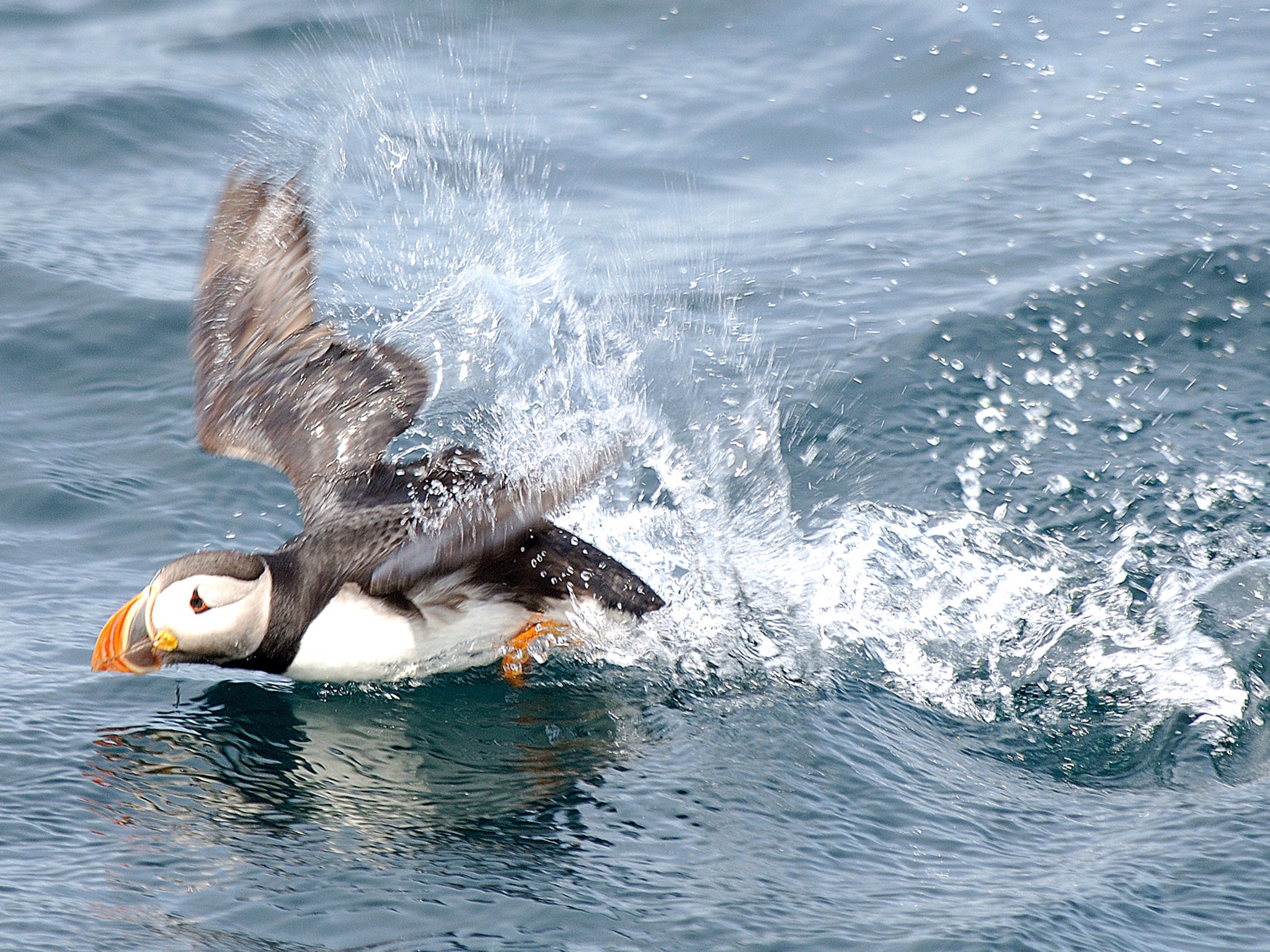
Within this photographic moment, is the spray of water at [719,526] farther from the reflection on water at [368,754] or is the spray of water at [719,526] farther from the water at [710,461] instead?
the reflection on water at [368,754]

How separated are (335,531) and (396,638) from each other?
38cm

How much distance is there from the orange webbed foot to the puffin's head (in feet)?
2.61

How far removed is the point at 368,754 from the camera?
4184 mm

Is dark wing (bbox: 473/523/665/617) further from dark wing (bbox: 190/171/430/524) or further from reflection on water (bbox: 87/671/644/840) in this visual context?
dark wing (bbox: 190/171/430/524)

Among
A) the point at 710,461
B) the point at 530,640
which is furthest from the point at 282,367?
the point at 710,461

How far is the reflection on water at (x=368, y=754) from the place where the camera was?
151 inches

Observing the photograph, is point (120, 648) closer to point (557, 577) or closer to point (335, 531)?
point (335, 531)

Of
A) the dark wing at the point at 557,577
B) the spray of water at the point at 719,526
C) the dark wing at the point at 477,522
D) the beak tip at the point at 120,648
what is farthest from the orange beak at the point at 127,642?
the spray of water at the point at 719,526

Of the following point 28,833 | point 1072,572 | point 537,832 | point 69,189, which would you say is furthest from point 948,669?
point 69,189

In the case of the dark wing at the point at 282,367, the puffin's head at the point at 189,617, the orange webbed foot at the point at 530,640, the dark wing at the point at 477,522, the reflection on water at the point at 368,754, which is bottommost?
the reflection on water at the point at 368,754

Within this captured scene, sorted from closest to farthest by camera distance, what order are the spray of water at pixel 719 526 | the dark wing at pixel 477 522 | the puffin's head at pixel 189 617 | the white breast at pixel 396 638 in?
the dark wing at pixel 477 522 < the puffin's head at pixel 189 617 < the white breast at pixel 396 638 < the spray of water at pixel 719 526

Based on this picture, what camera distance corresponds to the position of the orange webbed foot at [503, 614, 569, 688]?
4.61 meters

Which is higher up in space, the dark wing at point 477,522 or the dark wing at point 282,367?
the dark wing at point 282,367

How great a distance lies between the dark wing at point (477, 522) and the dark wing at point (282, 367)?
716mm
